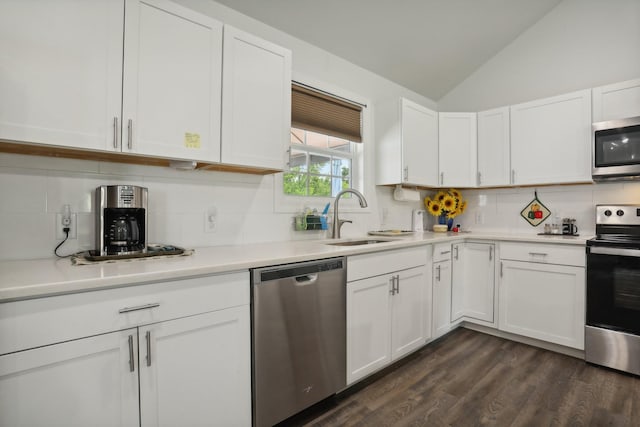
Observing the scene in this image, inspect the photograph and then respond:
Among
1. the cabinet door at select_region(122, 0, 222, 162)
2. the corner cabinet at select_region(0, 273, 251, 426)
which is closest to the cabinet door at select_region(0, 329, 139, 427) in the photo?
the corner cabinet at select_region(0, 273, 251, 426)

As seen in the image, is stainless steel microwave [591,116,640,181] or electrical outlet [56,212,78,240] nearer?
electrical outlet [56,212,78,240]

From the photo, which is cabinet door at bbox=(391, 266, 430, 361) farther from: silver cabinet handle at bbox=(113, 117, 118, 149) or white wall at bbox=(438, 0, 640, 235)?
silver cabinet handle at bbox=(113, 117, 118, 149)

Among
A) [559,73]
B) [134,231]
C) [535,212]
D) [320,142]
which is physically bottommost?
[134,231]

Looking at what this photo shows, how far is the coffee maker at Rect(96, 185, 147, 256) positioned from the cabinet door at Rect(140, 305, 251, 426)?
1.60 ft

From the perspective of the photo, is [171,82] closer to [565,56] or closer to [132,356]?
[132,356]

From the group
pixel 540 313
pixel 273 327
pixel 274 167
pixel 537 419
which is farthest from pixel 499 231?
pixel 273 327

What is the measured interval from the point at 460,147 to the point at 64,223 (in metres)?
3.28

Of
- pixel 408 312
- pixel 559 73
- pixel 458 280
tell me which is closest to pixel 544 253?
pixel 458 280

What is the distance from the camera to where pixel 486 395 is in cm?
193

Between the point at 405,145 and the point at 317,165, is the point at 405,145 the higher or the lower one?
the higher one

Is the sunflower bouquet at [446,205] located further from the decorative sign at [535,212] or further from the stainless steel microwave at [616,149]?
the stainless steel microwave at [616,149]

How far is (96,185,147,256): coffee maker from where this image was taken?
4.70 ft

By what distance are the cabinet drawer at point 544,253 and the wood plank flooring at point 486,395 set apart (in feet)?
2.42

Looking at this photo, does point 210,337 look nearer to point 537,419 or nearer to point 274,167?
point 274,167
